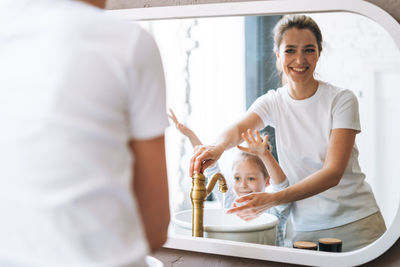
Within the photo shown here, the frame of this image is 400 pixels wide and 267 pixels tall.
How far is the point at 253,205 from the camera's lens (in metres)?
1.05

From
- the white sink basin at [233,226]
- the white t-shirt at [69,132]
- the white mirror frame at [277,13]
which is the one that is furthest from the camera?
the white sink basin at [233,226]

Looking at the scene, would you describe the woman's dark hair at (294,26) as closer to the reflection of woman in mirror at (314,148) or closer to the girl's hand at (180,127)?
the reflection of woman in mirror at (314,148)

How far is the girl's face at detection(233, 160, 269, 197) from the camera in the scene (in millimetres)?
1042

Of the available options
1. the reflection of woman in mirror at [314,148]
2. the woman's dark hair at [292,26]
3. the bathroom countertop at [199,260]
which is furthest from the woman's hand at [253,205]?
the woman's dark hair at [292,26]

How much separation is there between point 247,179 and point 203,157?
0.40 feet

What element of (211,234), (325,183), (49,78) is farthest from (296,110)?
(49,78)

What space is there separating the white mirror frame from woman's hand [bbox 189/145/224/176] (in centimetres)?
18

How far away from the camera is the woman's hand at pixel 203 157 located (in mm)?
1092

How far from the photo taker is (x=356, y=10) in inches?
37.0

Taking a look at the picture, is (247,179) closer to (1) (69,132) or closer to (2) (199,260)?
(2) (199,260)

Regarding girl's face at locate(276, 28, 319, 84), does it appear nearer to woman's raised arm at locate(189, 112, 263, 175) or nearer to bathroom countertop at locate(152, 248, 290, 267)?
woman's raised arm at locate(189, 112, 263, 175)

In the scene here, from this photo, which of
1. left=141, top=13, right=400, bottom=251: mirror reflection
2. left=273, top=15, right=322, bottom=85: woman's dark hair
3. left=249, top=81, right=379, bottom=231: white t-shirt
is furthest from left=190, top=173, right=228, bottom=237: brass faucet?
left=273, top=15, right=322, bottom=85: woman's dark hair

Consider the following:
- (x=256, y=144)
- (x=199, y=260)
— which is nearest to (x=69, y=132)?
(x=256, y=144)

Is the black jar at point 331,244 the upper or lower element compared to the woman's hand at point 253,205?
lower
